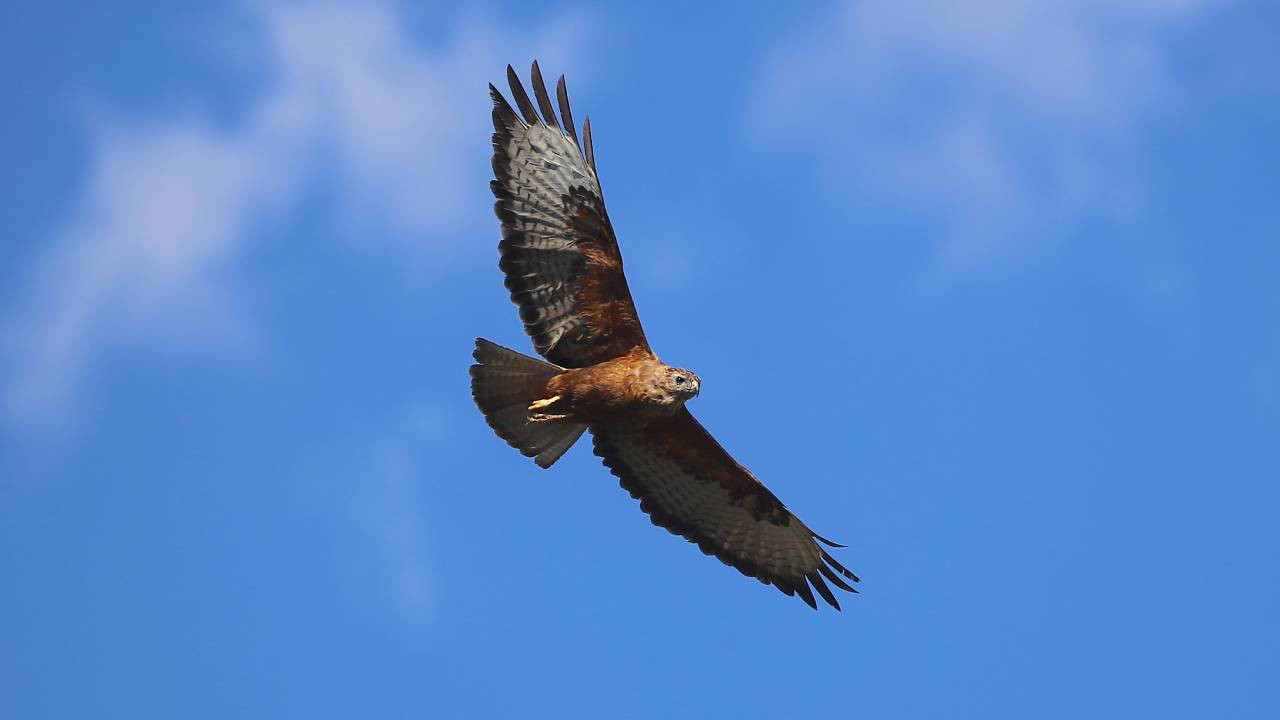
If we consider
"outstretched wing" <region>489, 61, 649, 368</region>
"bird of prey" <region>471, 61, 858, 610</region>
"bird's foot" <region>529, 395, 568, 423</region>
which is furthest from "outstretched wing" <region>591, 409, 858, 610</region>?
"outstretched wing" <region>489, 61, 649, 368</region>

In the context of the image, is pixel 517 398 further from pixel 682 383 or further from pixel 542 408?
pixel 682 383

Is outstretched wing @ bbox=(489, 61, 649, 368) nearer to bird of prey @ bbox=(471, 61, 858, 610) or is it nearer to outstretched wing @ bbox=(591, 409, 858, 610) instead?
bird of prey @ bbox=(471, 61, 858, 610)

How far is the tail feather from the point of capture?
1220cm

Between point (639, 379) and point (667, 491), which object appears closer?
point (639, 379)

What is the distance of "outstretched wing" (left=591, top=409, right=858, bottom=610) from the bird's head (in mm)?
886

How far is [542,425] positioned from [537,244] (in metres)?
1.45

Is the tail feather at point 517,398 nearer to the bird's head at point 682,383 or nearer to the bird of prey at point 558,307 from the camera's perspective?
the bird of prey at point 558,307

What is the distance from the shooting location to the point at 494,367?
12234mm

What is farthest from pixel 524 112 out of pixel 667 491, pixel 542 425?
pixel 667 491

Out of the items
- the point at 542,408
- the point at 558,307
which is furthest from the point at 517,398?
the point at 558,307

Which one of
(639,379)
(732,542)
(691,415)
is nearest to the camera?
(639,379)

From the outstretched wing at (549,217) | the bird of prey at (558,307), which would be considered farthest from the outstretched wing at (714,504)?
the outstretched wing at (549,217)

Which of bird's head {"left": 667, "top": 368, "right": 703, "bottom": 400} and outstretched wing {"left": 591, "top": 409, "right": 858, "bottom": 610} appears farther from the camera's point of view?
outstretched wing {"left": 591, "top": 409, "right": 858, "bottom": 610}

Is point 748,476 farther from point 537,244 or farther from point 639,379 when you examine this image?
point 537,244
